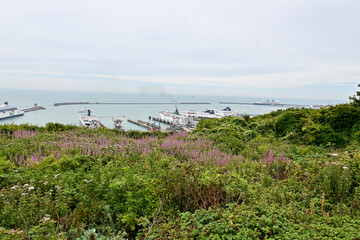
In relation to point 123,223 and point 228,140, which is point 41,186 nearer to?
point 123,223

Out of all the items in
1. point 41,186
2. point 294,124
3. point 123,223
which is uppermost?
point 294,124

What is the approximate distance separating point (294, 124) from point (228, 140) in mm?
4223

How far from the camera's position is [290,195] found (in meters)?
3.55

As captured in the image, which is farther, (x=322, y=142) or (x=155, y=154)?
(x=322, y=142)

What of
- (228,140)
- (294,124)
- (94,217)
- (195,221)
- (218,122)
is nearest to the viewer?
(195,221)

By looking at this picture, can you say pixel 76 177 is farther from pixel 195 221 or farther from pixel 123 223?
pixel 195 221

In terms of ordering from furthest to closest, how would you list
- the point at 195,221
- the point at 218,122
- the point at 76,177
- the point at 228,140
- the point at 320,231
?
1. the point at 218,122
2. the point at 228,140
3. the point at 76,177
4. the point at 195,221
5. the point at 320,231

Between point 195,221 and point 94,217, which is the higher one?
point 195,221

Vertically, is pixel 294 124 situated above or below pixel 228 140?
above

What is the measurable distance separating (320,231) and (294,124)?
895 centimetres

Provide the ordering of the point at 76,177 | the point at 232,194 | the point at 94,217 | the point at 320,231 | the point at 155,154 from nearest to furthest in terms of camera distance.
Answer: the point at 320,231 < the point at 94,217 < the point at 232,194 < the point at 76,177 < the point at 155,154

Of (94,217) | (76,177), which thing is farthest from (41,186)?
(94,217)

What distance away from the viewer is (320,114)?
9.54 m

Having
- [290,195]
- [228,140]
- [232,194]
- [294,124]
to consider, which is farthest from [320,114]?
[232,194]
